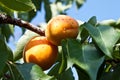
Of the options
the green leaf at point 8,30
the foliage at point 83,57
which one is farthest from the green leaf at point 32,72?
the green leaf at point 8,30

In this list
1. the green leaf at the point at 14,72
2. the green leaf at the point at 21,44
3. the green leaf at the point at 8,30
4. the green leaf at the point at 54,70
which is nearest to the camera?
the green leaf at the point at 14,72

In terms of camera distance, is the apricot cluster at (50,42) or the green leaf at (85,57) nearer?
the green leaf at (85,57)

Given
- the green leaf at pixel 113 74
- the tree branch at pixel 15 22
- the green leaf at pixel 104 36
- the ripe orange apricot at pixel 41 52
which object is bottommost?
the green leaf at pixel 113 74

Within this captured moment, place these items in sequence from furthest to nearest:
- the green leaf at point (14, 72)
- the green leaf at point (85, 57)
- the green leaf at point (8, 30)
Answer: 1. the green leaf at point (8, 30)
2. the green leaf at point (14, 72)
3. the green leaf at point (85, 57)

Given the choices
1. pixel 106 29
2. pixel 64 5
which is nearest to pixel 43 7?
pixel 64 5

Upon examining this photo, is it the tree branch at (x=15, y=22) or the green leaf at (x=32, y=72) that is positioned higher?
the tree branch at (x=15, y=22)

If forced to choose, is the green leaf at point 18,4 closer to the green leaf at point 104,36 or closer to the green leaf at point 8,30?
the green leaf at point 104,36

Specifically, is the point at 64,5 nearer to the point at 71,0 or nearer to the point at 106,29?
the point at 71,0
